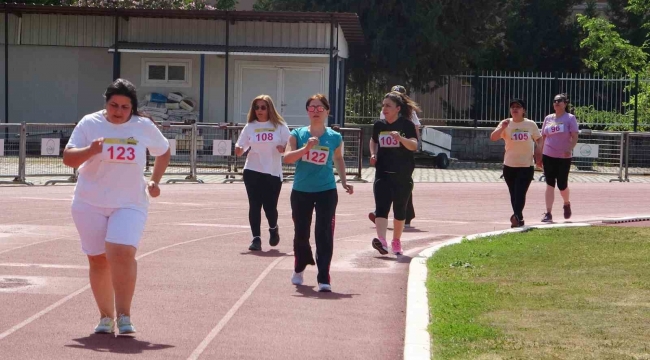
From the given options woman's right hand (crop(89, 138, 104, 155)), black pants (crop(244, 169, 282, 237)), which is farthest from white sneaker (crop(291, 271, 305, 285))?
woman's right hand (crop(89, 138, 104, 155))

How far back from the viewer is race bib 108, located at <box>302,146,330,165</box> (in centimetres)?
1034

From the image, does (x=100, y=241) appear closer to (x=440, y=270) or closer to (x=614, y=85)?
(x=440, y=270)

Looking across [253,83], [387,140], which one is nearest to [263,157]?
[387,140]

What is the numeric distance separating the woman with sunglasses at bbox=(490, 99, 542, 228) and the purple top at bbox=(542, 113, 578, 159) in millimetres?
900

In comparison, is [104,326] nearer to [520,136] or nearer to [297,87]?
[520,136]

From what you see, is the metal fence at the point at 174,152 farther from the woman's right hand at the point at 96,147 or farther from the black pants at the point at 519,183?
the woman's right hand at the point at 96,147

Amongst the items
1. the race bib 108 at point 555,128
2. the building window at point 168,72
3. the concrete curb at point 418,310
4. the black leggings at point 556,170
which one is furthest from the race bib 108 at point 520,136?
the building window at point 168,72

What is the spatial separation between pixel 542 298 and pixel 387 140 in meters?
3.59

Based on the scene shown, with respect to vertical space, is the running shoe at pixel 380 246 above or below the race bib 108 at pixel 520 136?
below

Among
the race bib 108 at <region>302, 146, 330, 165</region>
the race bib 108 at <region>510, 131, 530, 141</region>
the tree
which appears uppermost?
the tree

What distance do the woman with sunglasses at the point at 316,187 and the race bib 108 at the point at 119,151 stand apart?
283 centimetres

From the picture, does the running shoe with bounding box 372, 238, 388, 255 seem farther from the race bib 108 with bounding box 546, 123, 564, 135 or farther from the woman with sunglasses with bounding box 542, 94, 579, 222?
the race bib 108 with bounding box 546, 123, 564, 135

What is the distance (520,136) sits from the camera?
15648mm

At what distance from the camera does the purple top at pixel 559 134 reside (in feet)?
54.3
